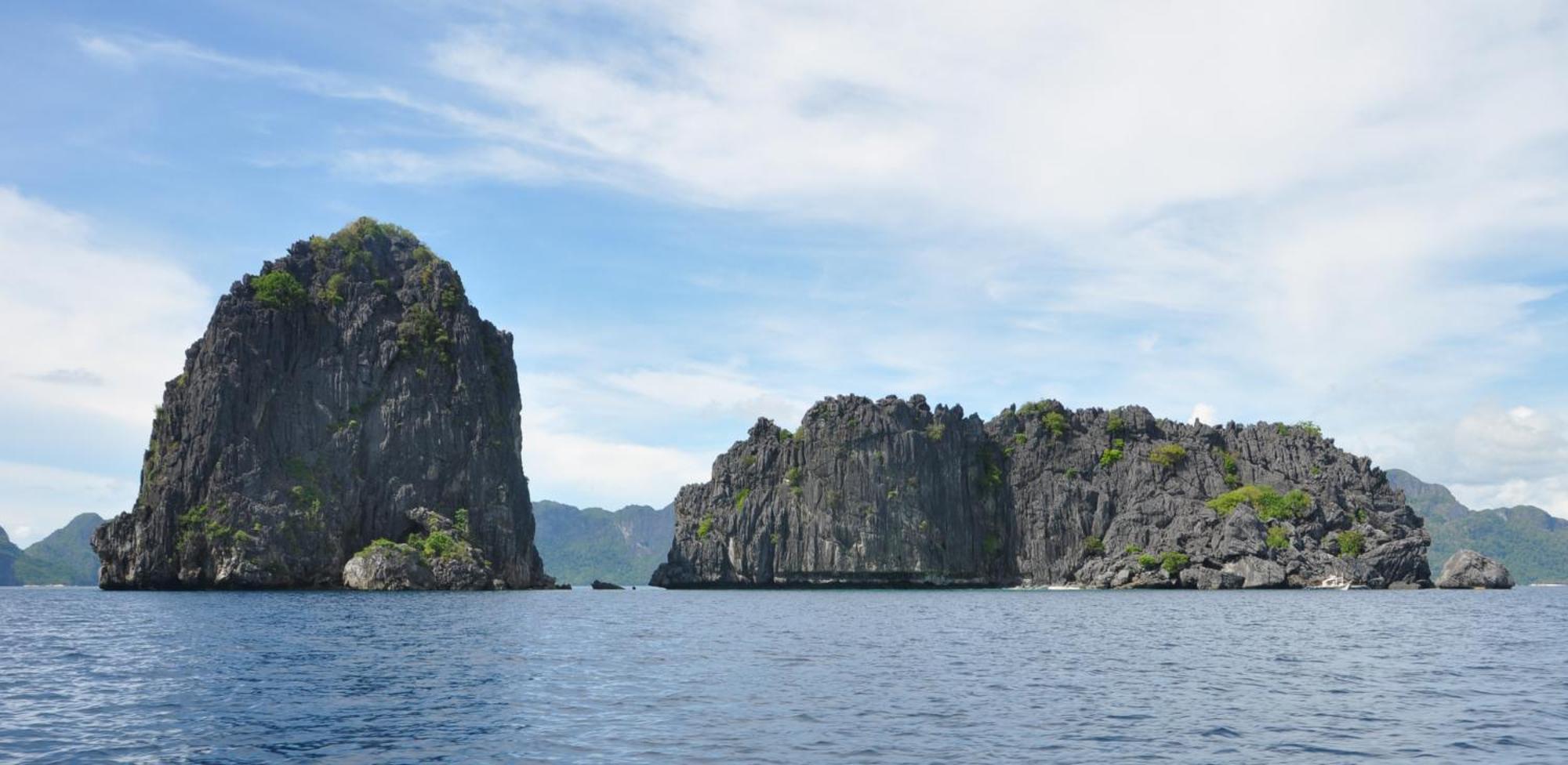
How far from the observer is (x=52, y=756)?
25.7 meters

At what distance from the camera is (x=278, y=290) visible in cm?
16325

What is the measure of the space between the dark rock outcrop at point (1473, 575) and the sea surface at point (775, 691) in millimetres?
110810

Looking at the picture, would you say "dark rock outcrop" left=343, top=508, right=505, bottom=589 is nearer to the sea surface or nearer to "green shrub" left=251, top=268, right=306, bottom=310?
"green shrub" left=251, top=268, right=306, bottom=310

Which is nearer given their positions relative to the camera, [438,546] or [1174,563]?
[438,546]

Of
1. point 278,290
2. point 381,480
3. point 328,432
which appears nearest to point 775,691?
point 381,480

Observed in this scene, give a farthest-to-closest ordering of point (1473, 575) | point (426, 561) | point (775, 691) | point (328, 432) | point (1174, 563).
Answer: point (1174, 563), point (1473, 575), point (328, 432), point (426, 561), point (775, 691)

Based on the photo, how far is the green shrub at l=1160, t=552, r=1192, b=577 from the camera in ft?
590

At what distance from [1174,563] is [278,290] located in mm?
150979

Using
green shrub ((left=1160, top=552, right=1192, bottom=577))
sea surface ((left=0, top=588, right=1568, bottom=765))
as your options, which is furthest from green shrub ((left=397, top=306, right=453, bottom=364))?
green shrub ((left=1160, top=552, right=1192, bottom=577))

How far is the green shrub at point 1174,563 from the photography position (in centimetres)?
17988

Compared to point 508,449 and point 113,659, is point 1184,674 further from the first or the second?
point 508,449

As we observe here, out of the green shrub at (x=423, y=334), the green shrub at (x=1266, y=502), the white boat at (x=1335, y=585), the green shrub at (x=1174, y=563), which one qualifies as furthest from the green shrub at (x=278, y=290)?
the white boat at (x=1335, y=585)

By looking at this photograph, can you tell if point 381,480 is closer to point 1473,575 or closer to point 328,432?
point 328,432

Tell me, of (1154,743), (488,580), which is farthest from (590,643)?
(488,580)
